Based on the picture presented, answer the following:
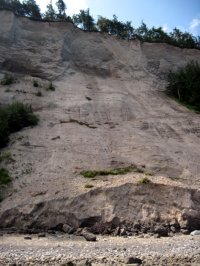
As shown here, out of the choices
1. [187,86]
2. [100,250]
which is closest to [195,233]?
[100,250]

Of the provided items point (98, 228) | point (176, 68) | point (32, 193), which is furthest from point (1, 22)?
point (98, 228)

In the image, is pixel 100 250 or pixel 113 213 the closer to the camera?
pixel 100 250

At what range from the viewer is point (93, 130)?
2192cm

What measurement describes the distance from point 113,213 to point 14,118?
29.2 feet

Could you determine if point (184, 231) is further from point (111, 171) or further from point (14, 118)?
point (14, 118)

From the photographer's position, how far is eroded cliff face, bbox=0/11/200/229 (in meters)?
15.1

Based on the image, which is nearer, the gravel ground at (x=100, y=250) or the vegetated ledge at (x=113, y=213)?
the gravel ground at (x=100, y=250)

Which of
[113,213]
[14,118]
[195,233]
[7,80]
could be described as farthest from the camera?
[7,80]

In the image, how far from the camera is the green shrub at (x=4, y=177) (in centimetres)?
1689

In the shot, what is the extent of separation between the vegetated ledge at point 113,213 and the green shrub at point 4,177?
2233 mm

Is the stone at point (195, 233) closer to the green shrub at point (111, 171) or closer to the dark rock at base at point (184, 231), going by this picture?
the dark rock at base at point (184, 231)

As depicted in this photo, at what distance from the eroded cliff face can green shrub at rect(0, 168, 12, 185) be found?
28 centimetres

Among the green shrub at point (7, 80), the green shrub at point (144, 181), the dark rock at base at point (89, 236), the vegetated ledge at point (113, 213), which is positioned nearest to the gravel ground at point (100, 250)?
the dark rock at base at point (89, 236)

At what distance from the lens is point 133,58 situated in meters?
34.7
